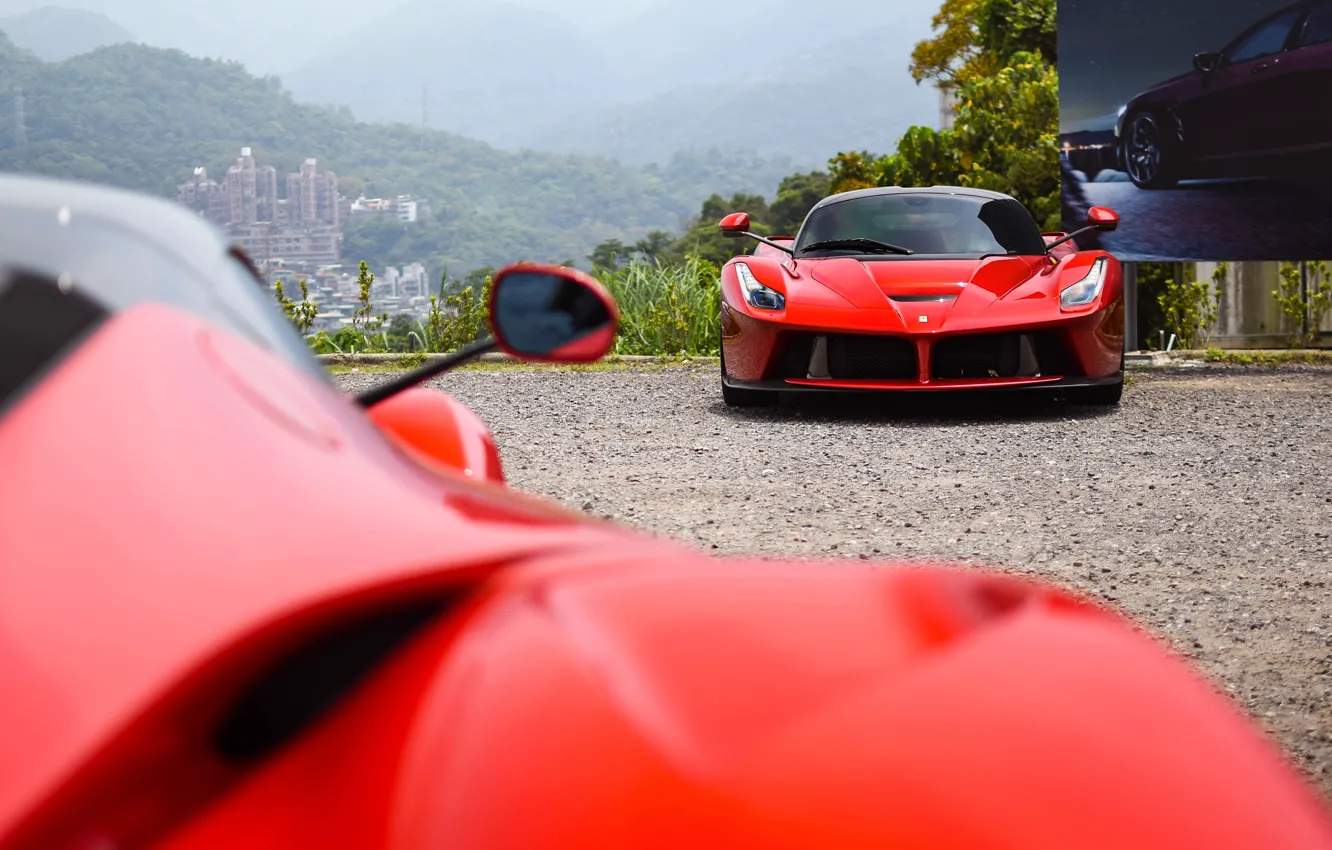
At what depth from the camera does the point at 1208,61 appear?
32.7 feet

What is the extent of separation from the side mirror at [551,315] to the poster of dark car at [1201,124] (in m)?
9.09

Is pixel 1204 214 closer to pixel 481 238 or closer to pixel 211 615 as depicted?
pixel 211 615

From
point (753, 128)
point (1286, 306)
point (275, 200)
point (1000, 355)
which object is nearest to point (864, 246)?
point (1000, 355)

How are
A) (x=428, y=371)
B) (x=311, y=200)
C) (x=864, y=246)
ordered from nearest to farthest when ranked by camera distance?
(x=428, y=371), (x=864, y=246), (x=311, y=200)

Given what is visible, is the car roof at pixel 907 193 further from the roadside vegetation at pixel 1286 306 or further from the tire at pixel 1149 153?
the roadside vegetation at pixel 1286 306

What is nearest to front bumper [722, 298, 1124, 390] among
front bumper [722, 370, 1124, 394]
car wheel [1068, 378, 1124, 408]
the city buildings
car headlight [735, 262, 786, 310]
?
front bumper [722, 370, 1124, 394]

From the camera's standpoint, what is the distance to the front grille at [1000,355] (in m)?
6.76

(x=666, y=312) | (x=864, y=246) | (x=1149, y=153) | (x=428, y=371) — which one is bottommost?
Answer: (x=428, y=371)

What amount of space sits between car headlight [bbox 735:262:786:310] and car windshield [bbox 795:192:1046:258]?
74 cm

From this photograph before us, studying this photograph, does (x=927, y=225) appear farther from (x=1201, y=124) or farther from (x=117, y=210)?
(x=117, y=210)

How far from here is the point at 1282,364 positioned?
9.77 m

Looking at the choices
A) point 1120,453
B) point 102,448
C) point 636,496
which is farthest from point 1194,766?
point 1120,453

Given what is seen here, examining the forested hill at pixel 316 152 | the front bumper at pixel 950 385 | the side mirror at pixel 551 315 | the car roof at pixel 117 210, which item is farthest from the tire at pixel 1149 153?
the forested hill at pixel 316 152

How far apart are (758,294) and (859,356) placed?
24.3 inches
